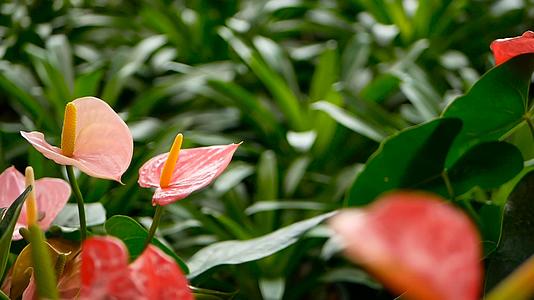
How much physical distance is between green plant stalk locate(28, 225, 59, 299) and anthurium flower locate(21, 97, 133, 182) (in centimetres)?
11

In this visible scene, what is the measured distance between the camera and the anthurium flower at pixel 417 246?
0.53 ft

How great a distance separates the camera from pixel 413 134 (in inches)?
19.2

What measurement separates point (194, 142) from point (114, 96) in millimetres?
188

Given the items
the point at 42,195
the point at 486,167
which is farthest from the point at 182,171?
the point at 486,167

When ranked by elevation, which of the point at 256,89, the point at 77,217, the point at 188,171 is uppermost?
the point at 188,171

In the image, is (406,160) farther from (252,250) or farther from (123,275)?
A: (123,275)

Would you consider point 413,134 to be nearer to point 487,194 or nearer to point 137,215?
point 487,194

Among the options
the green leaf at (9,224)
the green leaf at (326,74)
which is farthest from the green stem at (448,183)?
the green leaf at (326,74)

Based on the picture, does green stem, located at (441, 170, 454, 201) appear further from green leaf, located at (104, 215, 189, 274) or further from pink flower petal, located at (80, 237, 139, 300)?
pink flower petal, located at (80, 237, 139, 300)

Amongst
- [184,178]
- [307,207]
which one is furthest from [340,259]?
[184,178]

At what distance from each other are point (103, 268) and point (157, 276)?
0.07 feet

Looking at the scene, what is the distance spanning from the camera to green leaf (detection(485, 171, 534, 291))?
413mm

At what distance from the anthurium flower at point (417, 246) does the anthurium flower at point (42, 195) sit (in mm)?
316

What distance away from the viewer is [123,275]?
0.23 meters
